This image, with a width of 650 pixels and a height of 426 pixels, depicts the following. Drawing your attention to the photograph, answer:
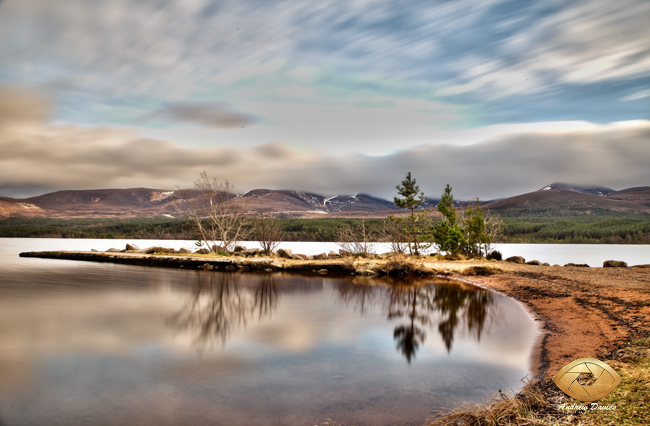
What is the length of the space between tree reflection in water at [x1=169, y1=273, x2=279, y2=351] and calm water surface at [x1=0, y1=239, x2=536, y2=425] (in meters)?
0.07

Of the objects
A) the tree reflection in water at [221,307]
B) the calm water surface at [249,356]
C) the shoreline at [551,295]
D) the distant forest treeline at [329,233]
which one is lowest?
the tree reflection in water at [221,307]

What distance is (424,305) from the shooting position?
14.4m

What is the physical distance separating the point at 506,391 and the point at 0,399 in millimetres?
8191

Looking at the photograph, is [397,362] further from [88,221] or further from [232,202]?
[88,221]

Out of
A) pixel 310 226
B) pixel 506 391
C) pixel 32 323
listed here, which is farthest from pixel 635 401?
pixel 310 226

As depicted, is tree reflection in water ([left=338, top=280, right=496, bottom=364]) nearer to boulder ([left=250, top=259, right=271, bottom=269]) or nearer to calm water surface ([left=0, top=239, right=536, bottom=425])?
calm water surface ([left=0, top=239, right=536, bottom=425])

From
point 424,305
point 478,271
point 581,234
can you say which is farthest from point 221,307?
point 581,234

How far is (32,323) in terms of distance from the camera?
10617 millimetres

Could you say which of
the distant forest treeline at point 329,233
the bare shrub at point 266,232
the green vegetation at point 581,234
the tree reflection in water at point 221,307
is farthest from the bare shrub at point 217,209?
the green vegetation at point 581,234

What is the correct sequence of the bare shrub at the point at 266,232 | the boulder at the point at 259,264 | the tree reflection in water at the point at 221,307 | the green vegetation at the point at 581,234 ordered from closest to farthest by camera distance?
1. the tree reflection in water at the point at 221,307
2. the boulder at the point at 259,264
3. the bare shrub at the point at 266,232
4. the green vegetation at the point at 581,234

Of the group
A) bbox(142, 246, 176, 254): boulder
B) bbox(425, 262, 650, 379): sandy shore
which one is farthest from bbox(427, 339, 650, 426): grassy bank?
bbox(142, 246, 176, 254): boulder

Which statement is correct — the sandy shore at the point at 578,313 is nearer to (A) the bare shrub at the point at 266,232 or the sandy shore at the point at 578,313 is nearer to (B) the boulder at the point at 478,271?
(B) the boulder at the point at 478,271

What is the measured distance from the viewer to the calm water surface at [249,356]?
5629 millimetres

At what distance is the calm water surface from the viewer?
563 cm
